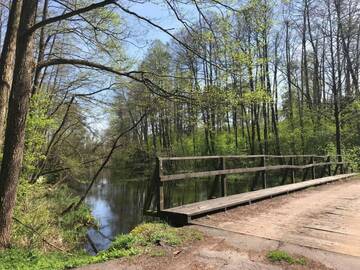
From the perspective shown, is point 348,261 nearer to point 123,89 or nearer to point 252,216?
point 252,216

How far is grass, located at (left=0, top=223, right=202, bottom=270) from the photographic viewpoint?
461 centimetres

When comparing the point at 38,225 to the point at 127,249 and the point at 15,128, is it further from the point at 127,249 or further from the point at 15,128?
the point at 127,249

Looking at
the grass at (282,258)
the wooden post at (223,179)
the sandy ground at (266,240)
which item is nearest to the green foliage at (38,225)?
the sandy ground at (266,240)

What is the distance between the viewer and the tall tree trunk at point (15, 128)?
658cm

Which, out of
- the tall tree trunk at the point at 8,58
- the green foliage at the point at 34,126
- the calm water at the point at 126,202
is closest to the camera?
the tall tree trunk at the point at 8,58

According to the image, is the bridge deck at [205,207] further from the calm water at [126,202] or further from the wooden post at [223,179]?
the calm water at [126,202]

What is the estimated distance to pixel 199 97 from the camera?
7777mm

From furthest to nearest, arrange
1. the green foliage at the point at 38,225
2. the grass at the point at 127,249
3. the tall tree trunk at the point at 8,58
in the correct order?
the green foliage at the point at 38,225, the tall tree trunk at the point at 8,58, the grass at the point at 127,249

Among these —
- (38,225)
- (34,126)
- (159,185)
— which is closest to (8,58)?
(34,126)

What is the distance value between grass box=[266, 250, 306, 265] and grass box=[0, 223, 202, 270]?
1159mm

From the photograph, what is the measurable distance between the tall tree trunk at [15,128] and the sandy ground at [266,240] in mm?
3121

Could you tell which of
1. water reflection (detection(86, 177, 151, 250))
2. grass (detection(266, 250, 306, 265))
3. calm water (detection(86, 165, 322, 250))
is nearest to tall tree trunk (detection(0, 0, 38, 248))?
calm water (detection(86, 165, 322, 250))

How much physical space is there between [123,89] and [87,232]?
18.3 feet

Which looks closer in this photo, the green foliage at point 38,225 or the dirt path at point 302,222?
the dirt path at point 302,222
